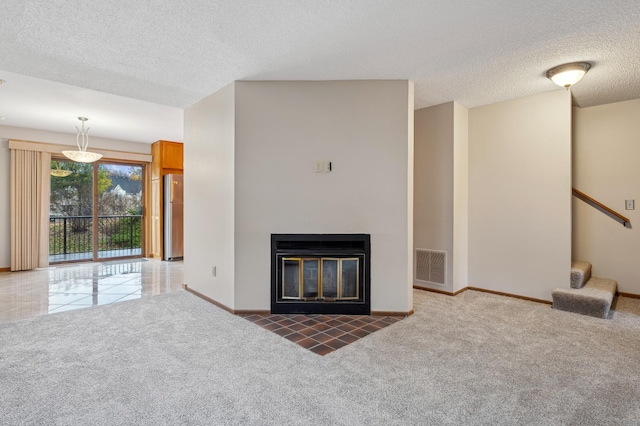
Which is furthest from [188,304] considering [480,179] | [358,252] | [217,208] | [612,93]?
[612,93]

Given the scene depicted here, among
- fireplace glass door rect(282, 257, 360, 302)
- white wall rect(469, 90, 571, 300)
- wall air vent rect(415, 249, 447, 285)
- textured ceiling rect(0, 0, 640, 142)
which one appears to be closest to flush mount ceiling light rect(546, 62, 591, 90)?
textured ceiling rect(0, 0, 640, 142)

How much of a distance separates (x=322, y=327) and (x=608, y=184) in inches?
163

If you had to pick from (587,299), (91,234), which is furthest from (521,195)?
(91,234)

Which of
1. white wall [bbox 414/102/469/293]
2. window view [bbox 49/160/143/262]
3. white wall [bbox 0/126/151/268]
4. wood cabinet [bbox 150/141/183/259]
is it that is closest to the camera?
white wall [bbox 414/102/469/293]

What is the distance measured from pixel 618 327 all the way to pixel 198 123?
5069 millimetres

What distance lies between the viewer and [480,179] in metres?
4.39

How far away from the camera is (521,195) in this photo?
4.07m

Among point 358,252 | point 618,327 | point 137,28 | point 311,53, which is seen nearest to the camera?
point 137,28

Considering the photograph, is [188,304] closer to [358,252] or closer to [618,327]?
[358,252]

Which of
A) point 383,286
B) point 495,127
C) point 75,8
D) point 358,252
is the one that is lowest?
point 383,286

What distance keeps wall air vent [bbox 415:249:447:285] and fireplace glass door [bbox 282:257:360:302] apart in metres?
1.44

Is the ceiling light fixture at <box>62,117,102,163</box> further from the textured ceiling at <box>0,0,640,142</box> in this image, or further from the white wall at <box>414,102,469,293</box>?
the white wall at <box>414,102,469,293</box>

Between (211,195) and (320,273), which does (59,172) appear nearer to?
(211,195)

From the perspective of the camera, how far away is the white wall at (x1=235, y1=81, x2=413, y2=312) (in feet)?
11.2
